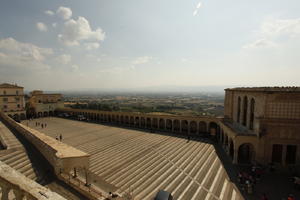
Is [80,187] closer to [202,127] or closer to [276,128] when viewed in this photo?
[276,128]

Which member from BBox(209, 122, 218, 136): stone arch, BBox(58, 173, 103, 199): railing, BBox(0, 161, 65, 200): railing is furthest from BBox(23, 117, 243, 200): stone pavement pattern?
BBox(0, 161, 65, 200): railing

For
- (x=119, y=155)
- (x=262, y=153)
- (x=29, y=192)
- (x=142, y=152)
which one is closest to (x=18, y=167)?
(x=29, y=192)

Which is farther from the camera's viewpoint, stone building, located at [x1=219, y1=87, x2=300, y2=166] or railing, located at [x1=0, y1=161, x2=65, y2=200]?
stone building, located at [x1=219, y1=87, x2=300, y2=166]

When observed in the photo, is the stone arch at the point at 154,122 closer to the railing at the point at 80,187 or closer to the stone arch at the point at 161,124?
the stone arch at the point at 161,124

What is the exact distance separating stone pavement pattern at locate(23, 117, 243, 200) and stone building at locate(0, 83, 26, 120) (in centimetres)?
3149

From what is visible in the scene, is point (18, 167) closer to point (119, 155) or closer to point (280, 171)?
point (119, 155)

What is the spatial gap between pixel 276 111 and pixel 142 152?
45.7 ft

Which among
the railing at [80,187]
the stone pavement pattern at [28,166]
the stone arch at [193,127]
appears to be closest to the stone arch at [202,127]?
the stone arch at [193,127]

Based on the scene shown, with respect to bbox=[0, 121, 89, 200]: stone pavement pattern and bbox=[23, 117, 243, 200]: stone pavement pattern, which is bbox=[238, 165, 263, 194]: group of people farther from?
bbox=[0, 121, 89, 200]: stone pavement pattern

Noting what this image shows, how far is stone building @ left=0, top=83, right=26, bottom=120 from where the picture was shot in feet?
138

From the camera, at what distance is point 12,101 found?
43.3 metres

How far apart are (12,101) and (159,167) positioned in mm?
47930

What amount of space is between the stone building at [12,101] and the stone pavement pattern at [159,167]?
31.5 m

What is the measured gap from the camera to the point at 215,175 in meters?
13.4
